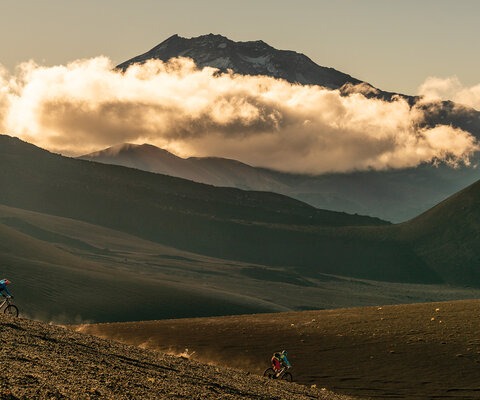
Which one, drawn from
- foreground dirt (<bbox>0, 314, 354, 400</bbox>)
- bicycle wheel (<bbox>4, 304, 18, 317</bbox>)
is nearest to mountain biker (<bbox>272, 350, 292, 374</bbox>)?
foreground dirt (<bbox>0, 314, 354, 400</bbox>)

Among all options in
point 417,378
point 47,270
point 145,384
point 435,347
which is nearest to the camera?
point 145,384

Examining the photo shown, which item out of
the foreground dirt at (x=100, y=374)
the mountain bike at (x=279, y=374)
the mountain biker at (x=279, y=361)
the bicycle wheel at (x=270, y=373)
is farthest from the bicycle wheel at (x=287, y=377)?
the foreground dirt at (x=100, y=374)

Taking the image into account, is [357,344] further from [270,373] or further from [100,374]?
[100,374]

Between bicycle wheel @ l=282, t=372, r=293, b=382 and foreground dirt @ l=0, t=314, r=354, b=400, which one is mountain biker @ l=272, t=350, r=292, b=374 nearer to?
bicycle wheel @ l=282, t=372, r=293, b=382

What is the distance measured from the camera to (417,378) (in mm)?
39125

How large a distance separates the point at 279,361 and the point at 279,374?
1095 mm

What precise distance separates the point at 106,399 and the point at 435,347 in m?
27.5

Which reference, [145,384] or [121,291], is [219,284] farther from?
[145,384]

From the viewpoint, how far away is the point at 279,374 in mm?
35875

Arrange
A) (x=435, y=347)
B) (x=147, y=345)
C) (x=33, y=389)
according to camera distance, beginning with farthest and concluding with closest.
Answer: (x=147, y=345)
(x=435, y=347)
(x=33, y=389)

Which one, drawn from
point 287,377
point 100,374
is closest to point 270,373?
point 287,377

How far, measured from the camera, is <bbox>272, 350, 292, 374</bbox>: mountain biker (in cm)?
3466

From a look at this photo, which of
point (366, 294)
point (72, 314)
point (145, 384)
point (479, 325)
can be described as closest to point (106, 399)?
point (145, 384)

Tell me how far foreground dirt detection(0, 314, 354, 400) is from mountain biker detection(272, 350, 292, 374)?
1.08 m
